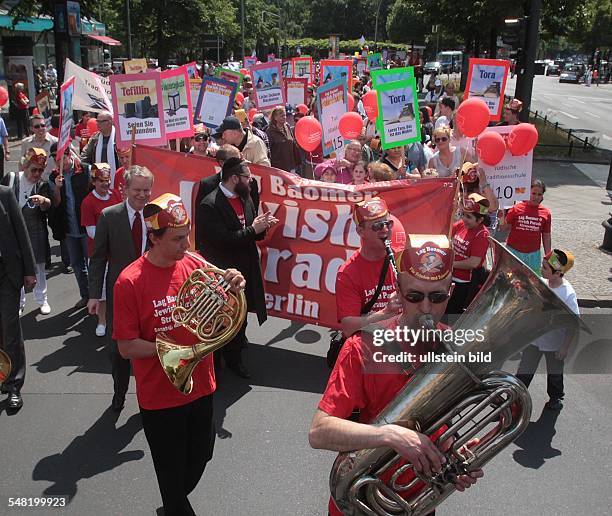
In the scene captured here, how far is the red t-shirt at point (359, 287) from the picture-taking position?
3463 millimetres

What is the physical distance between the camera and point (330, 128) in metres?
9.27

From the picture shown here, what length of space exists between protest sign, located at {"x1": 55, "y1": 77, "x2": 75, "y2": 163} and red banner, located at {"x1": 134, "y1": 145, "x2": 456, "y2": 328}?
2.30 m

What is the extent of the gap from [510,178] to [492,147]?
1.49 ft

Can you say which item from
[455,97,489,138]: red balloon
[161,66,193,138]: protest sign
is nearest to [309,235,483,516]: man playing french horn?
[455,97,489,138]: red balloon

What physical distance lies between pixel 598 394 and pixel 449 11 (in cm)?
2466

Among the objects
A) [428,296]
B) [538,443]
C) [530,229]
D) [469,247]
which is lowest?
[538,443]

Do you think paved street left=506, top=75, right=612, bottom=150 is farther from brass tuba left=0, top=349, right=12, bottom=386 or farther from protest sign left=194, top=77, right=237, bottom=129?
brass tuba left=0, top=349, right=12, bottom=386

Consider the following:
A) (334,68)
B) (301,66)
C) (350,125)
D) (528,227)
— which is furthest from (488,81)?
(301,66)

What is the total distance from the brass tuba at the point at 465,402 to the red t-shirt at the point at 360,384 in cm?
9

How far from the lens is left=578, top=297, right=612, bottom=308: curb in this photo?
716 cm

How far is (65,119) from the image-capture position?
6973 mm

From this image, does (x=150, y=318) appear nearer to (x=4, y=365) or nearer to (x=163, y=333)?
(x=163, y=333)

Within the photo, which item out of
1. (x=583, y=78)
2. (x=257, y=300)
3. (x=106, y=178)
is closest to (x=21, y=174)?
(x=106, y=178)

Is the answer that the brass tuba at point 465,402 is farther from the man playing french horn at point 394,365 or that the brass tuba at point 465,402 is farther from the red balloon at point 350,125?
the red balloon at point 350,125
